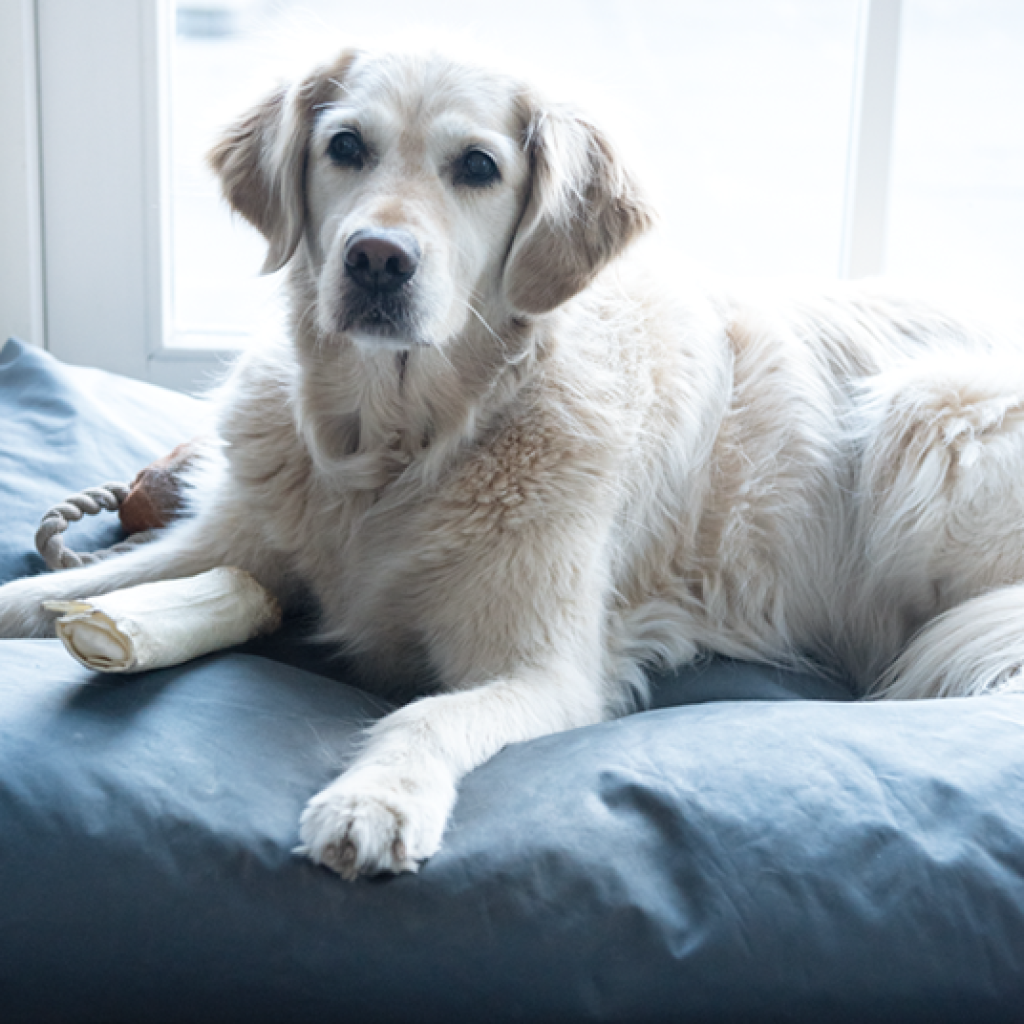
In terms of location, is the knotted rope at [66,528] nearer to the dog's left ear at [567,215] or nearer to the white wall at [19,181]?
the dog's left ear at [567,215]

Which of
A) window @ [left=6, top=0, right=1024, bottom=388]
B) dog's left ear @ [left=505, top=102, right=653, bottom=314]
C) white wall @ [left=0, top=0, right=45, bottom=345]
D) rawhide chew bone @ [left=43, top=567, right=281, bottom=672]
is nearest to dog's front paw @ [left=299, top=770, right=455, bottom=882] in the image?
rawhide chew bone @ [left=43, top=567, right=281, bottom=672]

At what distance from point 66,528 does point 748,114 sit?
2.22 metres

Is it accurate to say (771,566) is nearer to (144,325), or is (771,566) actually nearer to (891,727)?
(891,727)

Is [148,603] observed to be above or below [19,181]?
below

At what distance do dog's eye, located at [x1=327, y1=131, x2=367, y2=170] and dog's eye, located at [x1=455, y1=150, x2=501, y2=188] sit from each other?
15cm

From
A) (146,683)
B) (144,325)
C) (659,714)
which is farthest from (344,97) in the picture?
(144,325)

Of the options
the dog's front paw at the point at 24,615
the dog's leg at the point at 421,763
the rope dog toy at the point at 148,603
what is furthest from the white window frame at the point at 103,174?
the dog's leg at the point at 421,763

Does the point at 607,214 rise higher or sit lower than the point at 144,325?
higher

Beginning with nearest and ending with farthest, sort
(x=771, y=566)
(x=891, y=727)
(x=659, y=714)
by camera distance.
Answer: (x=891, y=727), (x=659, y=714), (x=771, y=566)

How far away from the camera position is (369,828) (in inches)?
41.4

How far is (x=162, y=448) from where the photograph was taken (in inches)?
95.8

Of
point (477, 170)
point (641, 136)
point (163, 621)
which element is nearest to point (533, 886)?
point (163, 621)

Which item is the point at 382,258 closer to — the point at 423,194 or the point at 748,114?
the point at 423,194

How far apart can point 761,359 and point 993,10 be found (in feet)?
6.10
